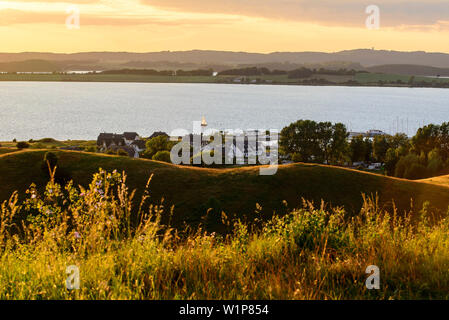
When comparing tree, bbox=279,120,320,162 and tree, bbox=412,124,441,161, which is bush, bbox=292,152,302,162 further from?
tree, bbox=412,124,441,161

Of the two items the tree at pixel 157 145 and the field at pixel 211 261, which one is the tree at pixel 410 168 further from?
the field at pixel 211 261

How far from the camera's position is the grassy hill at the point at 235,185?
1211 inches

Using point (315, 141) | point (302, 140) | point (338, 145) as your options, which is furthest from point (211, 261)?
point (315, 141)

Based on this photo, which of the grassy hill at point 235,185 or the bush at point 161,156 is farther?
the bush at point 161,156

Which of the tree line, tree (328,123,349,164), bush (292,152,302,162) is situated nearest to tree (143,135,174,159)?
the tree line

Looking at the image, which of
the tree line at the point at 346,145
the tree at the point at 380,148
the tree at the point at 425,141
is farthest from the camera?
the tree at the point at 380,148

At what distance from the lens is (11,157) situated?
38219 millimetres

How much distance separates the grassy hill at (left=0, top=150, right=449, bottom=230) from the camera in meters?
30.8

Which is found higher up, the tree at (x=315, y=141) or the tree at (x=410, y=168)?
the tree at (x=315, y=141)

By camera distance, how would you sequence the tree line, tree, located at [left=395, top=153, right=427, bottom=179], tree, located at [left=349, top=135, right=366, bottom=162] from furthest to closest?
tree, located at [left=349, top=135, right=366, bottom=162] < the tree line < tree, located at [left=395, top=153, right=427, bottom=179]

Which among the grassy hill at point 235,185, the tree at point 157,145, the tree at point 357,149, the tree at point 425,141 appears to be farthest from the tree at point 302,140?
the grassy hill at point 235,185

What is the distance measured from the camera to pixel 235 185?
3347 centimetres

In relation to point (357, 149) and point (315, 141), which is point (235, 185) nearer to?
point (315, 141)
